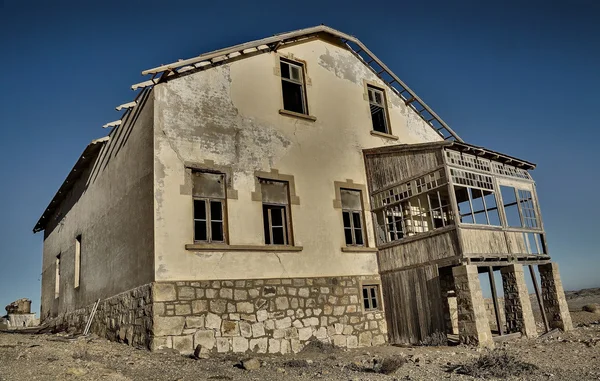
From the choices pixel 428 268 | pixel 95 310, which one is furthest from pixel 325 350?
pixel 95 310

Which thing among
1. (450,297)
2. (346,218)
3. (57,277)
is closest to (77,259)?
(57,277)

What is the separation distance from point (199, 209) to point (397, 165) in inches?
236

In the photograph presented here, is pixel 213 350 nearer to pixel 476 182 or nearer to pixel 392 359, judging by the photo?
pixel 392 359

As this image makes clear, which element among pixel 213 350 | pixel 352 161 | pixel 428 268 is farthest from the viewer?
pixel 352 161

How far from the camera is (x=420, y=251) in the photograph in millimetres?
12398

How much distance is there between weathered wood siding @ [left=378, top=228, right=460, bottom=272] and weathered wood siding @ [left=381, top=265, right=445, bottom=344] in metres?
0.23

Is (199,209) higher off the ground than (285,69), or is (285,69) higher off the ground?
(285,69)

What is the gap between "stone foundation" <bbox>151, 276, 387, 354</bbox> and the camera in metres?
9.74

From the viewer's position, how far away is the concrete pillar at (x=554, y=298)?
43.5ft

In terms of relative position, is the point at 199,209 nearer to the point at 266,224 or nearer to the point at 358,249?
the point at 266,224

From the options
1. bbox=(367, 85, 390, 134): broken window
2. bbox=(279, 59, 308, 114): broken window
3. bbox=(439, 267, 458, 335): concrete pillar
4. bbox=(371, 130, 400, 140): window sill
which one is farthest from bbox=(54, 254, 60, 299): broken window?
bbox=(439, 267, 458, 335): concrete pillar

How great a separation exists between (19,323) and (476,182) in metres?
22.3

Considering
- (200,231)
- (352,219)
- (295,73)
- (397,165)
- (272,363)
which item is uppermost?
(295,73)

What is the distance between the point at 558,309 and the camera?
523 inches
